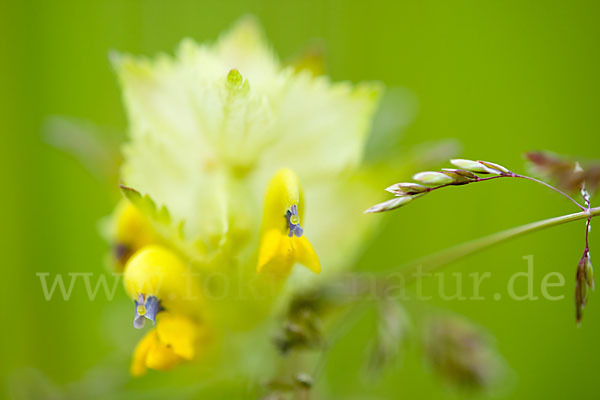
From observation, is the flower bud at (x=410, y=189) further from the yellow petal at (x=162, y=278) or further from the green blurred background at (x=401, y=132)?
the green blurred background at (x=401, y=132)

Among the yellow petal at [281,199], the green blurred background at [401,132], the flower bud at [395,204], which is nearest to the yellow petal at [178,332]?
the yellow petal at [281,199]

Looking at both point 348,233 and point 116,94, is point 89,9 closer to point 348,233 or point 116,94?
point 116,94

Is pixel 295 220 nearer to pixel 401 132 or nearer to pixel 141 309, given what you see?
pixel 141 309

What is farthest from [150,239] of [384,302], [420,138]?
[420,138]

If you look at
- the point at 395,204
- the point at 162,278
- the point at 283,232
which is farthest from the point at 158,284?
the point at 395,204

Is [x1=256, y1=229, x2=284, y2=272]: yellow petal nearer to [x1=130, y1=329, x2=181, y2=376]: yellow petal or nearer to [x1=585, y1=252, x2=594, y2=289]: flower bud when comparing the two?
[x1=130, y1=329, x2=181, y2=376]: yellow petal
